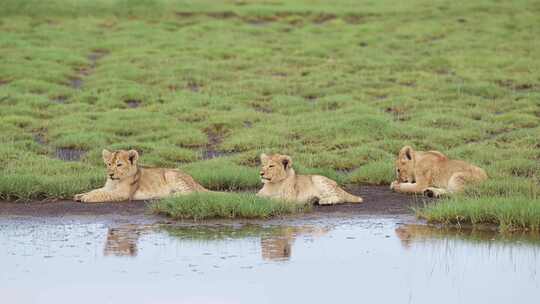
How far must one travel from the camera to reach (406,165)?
14.9 m

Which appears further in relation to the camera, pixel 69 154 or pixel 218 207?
pixel 69 154

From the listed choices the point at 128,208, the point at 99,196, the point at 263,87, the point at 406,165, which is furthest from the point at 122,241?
the point at 263,87

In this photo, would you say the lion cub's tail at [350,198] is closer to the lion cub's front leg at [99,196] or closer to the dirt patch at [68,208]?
the dirt patch at [68,208]

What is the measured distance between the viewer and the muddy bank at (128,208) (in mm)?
13258

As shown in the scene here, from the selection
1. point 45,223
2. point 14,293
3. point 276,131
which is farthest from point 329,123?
point 14,293

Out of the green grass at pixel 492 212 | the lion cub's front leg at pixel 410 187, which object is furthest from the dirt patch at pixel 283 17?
the green grass at pixel 492 212

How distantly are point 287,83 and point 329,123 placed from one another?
241 inches

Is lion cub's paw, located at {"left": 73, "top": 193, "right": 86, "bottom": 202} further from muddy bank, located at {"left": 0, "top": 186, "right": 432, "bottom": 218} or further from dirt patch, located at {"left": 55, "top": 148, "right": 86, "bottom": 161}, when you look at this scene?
dirt patch, located at {"left": 55, "top": 148, "right": 86, "bottom": 161}

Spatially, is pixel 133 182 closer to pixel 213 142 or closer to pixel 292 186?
pixel 292 186

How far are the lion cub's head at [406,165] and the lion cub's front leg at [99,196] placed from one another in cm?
394

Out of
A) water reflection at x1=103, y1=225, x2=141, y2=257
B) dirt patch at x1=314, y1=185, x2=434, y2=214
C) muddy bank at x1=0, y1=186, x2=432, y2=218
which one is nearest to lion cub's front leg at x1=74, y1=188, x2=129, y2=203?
muddy bank at x1=0, y1=186, x2=432, y2=218

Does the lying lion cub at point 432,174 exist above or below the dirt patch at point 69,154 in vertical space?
below

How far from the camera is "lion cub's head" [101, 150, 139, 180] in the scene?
14.1m

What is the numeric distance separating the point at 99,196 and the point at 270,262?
4.55 m
